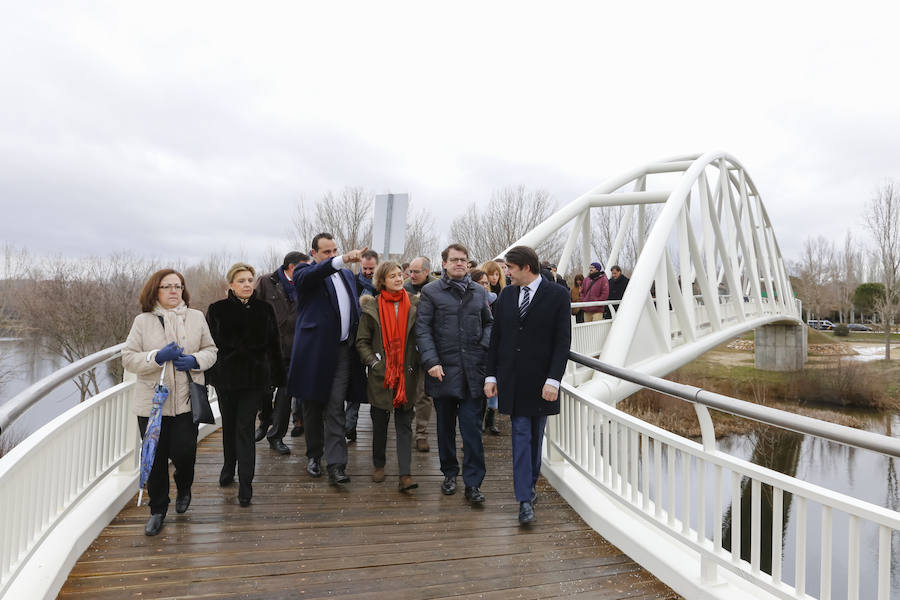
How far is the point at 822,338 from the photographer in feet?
138

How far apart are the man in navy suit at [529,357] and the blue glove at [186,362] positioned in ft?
6.50

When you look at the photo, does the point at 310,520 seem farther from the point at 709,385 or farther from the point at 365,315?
the point at 709,385

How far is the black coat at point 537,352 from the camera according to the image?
361 cm

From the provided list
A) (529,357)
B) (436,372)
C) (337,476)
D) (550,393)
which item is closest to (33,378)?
(337,476)

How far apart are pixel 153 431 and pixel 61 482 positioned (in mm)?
503

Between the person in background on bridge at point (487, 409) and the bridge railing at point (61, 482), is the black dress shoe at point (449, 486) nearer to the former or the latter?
the person in background on bridge at point (487, 409)

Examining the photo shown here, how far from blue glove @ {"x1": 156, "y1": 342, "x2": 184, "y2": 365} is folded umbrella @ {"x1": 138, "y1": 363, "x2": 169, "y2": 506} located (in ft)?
0.39

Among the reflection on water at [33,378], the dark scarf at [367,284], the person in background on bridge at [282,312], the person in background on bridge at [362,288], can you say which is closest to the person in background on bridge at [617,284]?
the person in background on bridge at [362,288]

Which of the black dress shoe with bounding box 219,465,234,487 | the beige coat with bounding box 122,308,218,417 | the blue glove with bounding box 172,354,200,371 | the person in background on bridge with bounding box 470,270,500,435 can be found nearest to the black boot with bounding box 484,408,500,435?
the person in background on bridge with bounding box 470,270,500,435

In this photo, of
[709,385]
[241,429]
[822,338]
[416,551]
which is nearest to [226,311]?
[241,429]

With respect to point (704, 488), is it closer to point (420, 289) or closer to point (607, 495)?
point (607, 495)

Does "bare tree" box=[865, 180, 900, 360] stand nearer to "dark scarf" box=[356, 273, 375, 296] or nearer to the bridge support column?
the bridge support column

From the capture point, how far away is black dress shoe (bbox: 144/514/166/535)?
332 centimetres

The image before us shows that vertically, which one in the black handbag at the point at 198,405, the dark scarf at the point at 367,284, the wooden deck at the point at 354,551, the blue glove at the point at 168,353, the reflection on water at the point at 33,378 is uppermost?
the dark scarf at the point at 367,284
